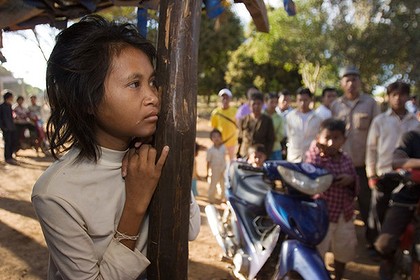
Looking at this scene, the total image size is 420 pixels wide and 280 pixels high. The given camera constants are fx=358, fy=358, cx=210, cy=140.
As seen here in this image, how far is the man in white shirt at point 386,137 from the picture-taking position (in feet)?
12.7

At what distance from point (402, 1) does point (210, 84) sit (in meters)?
14.7

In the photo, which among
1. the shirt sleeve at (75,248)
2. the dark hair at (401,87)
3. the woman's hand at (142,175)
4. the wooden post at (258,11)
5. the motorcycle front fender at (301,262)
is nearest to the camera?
the shirt sleeve at (75,248)

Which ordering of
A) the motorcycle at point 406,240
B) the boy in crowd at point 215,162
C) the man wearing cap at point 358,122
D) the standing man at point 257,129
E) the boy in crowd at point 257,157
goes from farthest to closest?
the boy in crowd at point 215,162, the standing man at point 257,129, the man wearing cap at point 358,122, the boy in crowd at point 257,157, the motorcycle at point 406,240

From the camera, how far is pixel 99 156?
1.18m

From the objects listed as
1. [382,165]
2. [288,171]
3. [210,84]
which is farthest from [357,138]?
[210,84]

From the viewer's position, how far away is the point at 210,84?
27.9 m

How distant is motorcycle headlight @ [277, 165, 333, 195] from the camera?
232cm

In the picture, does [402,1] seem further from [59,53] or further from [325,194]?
[59,53]

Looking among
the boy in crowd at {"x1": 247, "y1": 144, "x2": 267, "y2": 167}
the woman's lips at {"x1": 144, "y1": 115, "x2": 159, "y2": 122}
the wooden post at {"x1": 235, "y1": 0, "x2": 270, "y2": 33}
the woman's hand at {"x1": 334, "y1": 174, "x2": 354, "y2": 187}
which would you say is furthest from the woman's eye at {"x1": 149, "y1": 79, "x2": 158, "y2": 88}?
the boy in crowd at {"x1": 247, "y1": 144, "x2": 267, "y2": 167}

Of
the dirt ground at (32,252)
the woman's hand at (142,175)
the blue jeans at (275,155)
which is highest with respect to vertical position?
the woman's hand at (142,175)

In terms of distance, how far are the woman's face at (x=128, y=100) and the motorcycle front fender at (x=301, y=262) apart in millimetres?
1414

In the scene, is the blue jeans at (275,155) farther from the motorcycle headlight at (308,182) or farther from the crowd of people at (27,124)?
the crowd of people at (27,124)

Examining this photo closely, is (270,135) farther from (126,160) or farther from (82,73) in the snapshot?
(82,73)

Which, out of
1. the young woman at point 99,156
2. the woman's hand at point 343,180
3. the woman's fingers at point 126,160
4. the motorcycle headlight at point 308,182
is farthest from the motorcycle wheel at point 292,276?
the woman's fingers at point 126,160
